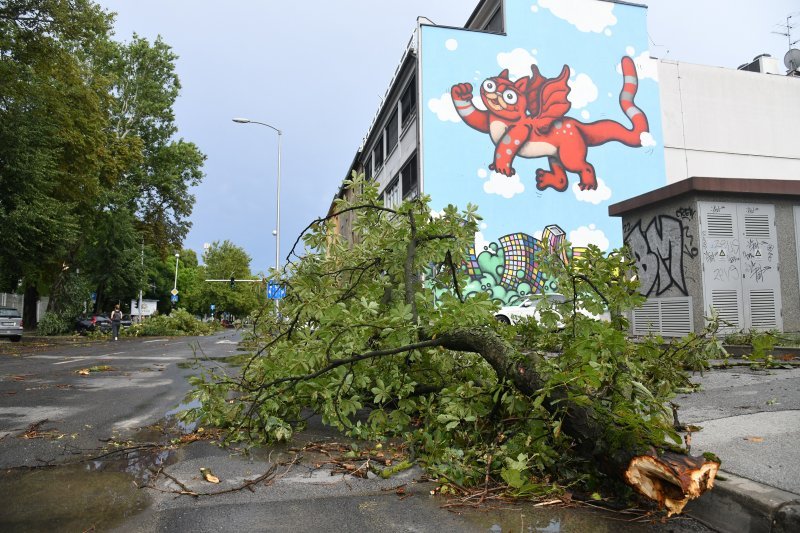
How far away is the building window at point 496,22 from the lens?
26.1m

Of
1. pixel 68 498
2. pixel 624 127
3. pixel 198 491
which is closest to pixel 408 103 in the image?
pixel 624 127

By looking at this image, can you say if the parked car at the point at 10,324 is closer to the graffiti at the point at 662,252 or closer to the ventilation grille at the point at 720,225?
the graffiti at the point at 662,252

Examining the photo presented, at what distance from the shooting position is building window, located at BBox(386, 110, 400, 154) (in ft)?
103

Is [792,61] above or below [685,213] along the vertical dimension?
above

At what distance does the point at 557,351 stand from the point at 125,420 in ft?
15.2

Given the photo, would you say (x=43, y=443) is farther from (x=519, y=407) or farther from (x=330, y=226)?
(x=519, y=407)

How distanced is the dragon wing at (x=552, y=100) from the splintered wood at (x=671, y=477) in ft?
78.1

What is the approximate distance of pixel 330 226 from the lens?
6426 mm

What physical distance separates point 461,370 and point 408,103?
81.1 ft

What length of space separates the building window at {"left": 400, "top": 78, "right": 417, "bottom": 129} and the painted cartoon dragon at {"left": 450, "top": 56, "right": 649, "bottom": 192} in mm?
2535

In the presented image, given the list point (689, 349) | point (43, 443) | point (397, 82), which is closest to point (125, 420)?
point (43, 443)

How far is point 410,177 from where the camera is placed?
27.7m

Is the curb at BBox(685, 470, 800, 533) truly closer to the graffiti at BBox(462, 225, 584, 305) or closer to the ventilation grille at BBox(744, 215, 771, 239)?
the ventilation grille at BBox(744, 215, 771, 239)

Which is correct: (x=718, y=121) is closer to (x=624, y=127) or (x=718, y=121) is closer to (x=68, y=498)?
(x=624, y=127)
